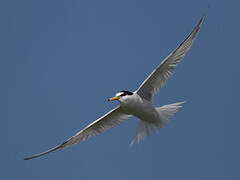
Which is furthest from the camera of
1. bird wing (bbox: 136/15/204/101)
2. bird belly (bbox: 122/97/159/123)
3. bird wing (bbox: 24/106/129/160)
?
bird wing (bbox: 24/106/129/160)

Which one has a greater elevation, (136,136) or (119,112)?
(119,112)

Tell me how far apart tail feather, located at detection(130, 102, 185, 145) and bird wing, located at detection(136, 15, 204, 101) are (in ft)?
1.14

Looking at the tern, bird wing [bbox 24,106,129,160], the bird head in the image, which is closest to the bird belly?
the tern

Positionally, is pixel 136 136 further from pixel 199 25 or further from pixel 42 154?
pixel 199 25

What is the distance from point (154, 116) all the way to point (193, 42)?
1.54 m

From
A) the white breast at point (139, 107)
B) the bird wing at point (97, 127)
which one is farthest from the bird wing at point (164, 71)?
the bird wing at point (97, 127)

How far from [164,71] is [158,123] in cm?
101

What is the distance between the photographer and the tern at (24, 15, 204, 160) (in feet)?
26.5

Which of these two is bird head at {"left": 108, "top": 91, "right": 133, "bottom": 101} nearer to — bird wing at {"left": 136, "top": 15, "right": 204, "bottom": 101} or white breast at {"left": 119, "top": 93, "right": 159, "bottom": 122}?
white breast at {"left": 119, "top": 93, "right": 159, "bottom": 122}

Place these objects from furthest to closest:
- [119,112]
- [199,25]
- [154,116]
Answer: [119,112] < [154,116] < [199,25]

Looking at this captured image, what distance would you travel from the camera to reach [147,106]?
8.26m

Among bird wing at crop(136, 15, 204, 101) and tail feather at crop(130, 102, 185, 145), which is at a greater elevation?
bird wing at crop(136, 15, 204, 101)

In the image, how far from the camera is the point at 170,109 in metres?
8.43

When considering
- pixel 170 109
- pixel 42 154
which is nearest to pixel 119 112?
pixel 170 109
